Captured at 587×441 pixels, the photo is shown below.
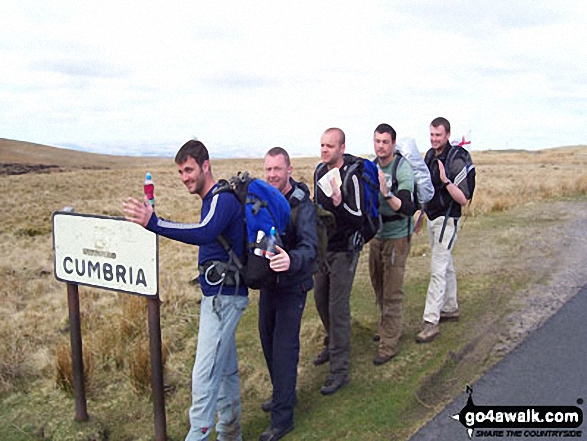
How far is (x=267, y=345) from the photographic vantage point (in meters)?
4.16

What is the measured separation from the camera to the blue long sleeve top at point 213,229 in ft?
10.3

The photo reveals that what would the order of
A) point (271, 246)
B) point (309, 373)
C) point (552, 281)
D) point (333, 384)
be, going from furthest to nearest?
point (552, 281)
point (309, 373)
point (333, 384)
point (271, 246)

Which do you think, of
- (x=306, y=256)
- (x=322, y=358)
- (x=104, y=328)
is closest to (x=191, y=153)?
(x=306, y=256)

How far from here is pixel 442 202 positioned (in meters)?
5.16

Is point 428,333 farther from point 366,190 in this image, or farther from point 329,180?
point 329,180

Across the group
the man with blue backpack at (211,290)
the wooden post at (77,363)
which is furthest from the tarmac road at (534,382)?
the wooden post at (77,363)

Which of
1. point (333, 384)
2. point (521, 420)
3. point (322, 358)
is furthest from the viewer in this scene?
point (322, 358)

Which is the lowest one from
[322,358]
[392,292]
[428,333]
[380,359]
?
[322,358]

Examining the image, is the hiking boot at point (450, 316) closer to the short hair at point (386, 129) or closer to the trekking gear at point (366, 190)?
the trekking gear at point (366, 190)

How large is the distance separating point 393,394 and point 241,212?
1.97 m

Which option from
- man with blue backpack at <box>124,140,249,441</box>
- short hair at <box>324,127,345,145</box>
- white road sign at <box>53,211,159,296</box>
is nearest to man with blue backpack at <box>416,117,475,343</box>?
short hair at <box>324,127,345,145</box>

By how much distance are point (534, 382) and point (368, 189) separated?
6.39 feet

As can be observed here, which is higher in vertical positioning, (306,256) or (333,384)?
(306,256)

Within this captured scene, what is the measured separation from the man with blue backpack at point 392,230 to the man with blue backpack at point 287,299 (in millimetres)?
1078
